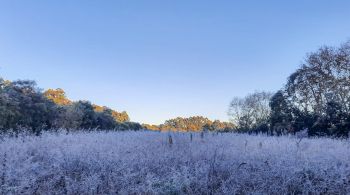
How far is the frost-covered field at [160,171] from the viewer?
5.11 metres

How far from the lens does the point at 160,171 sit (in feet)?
20.6

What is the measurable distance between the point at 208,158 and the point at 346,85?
21.9 meters

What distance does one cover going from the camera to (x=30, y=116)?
27.6 m

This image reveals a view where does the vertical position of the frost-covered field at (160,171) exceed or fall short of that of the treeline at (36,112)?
it falls short

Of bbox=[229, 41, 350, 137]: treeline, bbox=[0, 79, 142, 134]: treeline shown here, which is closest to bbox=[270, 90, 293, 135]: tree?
bbox=[229, 41, 350, 137]: treeline

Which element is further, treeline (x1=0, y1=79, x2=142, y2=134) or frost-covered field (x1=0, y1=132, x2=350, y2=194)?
treeline (x1=0, y1=79, x2=142, y2=134)

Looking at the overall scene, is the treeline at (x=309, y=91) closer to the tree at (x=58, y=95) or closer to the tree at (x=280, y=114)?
the tree at (x=280, y=114)

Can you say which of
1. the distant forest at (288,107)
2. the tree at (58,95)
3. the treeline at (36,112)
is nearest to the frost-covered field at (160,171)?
the distant forest at (288,107)

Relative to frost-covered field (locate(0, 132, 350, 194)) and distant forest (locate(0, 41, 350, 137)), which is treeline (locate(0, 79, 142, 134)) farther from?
frost-covered field (locate(0, 132, 350, 194))

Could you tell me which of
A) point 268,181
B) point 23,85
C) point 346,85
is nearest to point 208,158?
point 268,181

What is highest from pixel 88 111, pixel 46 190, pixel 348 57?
pixel 348 57

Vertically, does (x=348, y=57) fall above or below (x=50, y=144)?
above

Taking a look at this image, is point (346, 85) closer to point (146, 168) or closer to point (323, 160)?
point (323, 160)

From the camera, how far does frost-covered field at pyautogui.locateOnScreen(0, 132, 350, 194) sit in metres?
5.11
